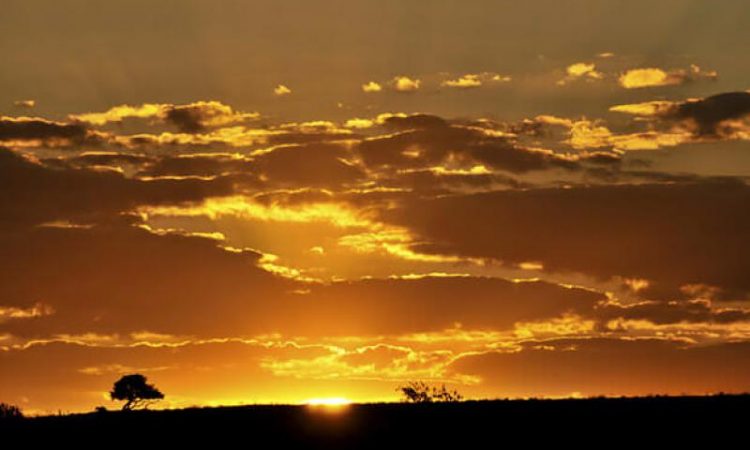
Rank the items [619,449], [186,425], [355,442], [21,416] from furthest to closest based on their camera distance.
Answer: [21,416], [186,425], [355,442], [619,449]

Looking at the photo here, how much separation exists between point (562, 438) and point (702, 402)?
859cm

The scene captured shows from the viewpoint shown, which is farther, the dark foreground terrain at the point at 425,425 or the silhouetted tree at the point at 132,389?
the silhouetted tree at the point at 132,389

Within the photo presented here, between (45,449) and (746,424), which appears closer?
(746,424)

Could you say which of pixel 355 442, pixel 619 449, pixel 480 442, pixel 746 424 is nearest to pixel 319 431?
pixel 355 442

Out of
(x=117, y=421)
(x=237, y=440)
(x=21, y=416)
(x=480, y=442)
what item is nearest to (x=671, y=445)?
(x=480, y=442)

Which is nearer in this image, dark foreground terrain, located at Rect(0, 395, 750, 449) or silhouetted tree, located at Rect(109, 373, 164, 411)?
dark foreground terrain, located at Rect(0, 395, 750, 449)

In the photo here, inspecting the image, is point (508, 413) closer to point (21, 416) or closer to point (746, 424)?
point (746, 424)

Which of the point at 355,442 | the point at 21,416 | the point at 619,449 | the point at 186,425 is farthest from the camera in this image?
the point at 21,416

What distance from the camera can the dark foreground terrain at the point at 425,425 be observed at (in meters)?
60.9

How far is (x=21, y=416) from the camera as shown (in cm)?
7556

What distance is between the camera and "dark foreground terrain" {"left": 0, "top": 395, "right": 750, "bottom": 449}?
200ft

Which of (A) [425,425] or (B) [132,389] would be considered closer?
(A) [425,425]

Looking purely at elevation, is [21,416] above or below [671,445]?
above

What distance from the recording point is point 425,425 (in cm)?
6481
